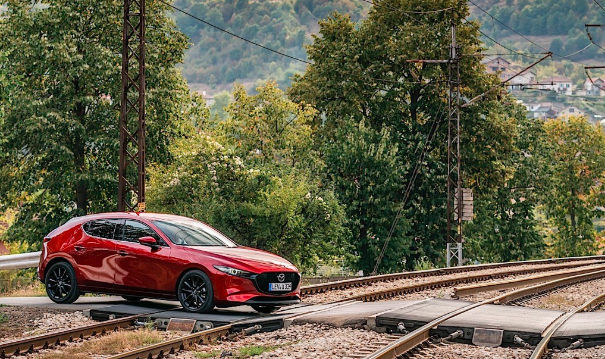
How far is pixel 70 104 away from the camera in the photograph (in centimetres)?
3675

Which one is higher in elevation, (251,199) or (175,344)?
(251,199)

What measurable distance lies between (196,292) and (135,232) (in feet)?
5.42

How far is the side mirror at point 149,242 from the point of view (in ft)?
48.6

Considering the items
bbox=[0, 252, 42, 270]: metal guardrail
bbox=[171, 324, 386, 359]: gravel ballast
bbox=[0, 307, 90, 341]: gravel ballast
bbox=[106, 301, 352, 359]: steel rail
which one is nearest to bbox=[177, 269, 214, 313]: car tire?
bbox=[106, 301, 352, 359]: steel rail

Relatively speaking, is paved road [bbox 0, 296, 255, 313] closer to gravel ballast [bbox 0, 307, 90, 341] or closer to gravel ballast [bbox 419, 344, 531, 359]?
gravel ballast [bbox 0, 307, 90, 341]

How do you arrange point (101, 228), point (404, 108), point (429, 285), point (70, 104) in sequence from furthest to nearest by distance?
point (404, 108) → point (70, 104) → point (429, 285) → point (101, 228)

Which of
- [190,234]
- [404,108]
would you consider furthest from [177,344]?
[404,108]

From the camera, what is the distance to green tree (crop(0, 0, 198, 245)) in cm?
3616

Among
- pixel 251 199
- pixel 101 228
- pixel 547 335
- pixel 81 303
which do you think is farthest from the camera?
pixel 251 199

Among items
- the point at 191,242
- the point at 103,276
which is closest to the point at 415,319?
the point at 191,242

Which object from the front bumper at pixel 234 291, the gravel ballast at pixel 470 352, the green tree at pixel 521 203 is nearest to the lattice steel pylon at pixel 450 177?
the green tree at pixel 521 203

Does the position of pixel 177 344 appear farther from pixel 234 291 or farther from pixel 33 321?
pixel 33 321

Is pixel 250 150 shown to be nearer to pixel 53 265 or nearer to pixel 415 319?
pixel 53 265

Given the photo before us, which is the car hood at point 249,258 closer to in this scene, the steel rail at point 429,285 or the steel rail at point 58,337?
the steel rail at point 58,337
